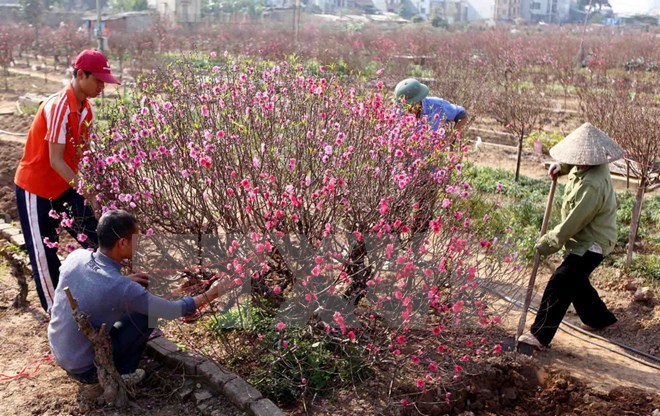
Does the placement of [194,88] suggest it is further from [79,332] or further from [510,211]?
[510,211]

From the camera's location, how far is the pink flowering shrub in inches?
153

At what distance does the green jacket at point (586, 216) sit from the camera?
15.0 feet

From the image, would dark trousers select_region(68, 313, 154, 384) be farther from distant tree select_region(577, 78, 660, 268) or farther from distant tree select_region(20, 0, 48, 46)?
distant tree select_region(20, 0, 48, 46)

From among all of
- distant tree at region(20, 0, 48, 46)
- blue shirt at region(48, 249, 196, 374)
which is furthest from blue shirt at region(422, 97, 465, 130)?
distant tree at region(20, 0, 48, 46)

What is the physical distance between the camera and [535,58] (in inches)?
1013

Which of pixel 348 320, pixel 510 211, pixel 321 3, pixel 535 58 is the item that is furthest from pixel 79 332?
pixel 321 3

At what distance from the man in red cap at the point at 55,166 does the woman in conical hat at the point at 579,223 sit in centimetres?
306

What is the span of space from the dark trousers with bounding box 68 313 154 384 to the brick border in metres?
0.29

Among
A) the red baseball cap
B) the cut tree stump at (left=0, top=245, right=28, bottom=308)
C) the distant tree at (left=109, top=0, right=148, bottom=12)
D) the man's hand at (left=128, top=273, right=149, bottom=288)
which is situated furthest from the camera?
the distant tree at (left=109, top=0, right=148, bottom=12)

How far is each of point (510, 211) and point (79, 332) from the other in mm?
5092

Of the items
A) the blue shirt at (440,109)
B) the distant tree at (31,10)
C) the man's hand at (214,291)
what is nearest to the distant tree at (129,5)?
Result: the distant tree at (31,10)

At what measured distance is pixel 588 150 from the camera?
4582 mm

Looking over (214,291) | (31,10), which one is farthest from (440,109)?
(31,10)

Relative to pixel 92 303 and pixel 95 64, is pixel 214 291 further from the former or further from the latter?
pixel 95 64
